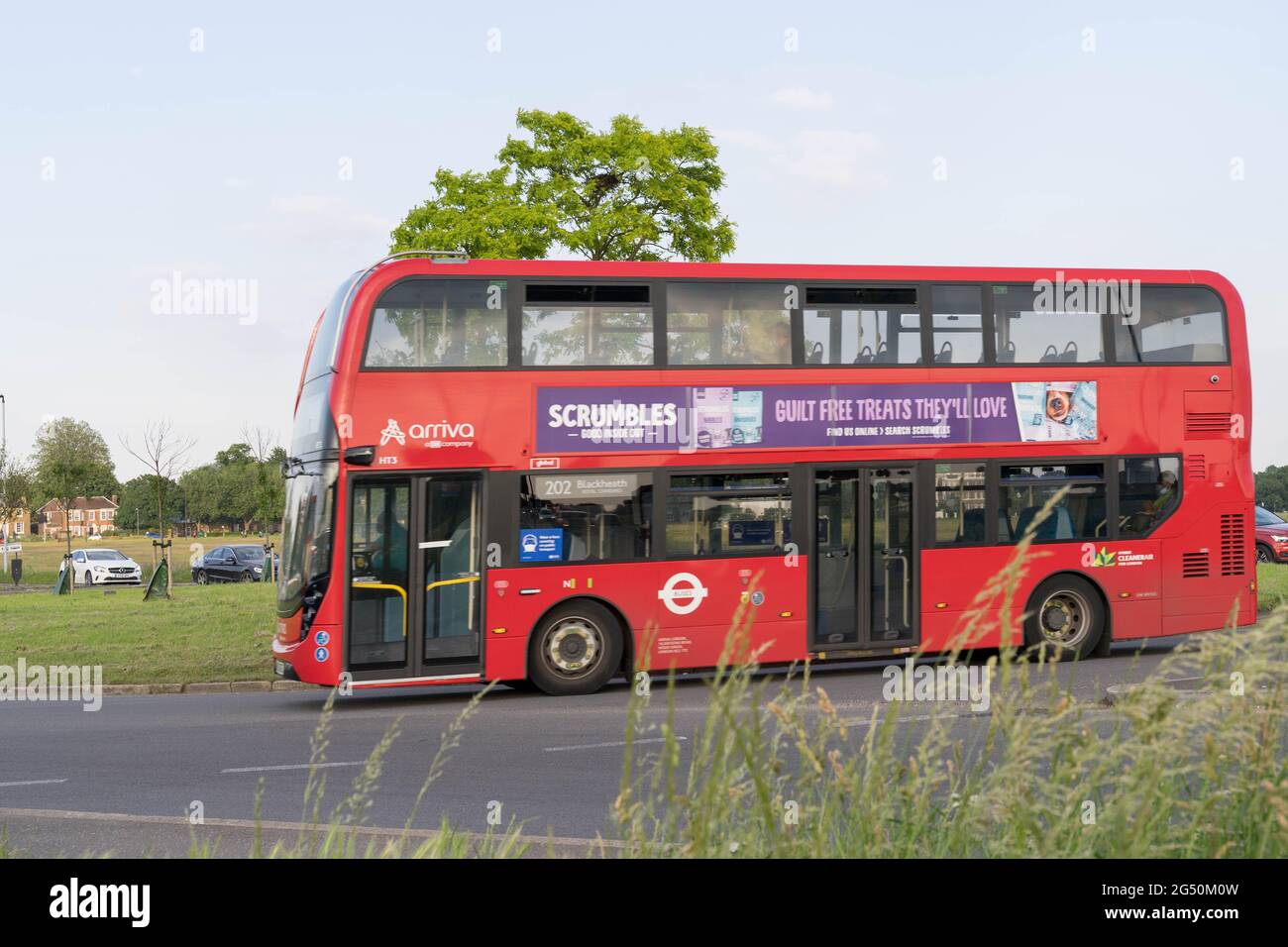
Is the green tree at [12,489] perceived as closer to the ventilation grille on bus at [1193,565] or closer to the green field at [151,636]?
the green field at [151,636]

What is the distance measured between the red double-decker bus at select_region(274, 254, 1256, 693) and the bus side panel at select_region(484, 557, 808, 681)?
0.03m

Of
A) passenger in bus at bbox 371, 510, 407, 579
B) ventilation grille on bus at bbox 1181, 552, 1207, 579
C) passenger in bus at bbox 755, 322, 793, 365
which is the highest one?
passenger in bus at bbox 755, 322, 793, 365

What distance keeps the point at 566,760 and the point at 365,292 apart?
17.6ft

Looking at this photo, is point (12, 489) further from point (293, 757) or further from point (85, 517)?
point (85, 517)

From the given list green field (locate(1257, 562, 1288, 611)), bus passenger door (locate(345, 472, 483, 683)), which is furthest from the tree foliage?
bus passenger door (locate(345, 472, 483, 683))

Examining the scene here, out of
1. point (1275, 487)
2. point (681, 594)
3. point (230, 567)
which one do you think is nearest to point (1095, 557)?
point (681, 594)

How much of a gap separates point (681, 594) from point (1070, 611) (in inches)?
180

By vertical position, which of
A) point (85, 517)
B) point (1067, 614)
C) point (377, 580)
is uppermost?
point (85, 517)

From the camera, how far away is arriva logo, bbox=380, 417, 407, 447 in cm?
1229

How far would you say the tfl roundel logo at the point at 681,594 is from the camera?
13.0 m

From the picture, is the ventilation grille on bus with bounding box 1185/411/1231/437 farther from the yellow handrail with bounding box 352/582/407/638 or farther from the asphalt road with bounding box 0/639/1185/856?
the yellow handrail with bounding box 352/582/407/638

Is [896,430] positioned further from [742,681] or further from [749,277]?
[742,681]

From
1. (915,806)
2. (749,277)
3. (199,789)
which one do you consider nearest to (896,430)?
(749,277)

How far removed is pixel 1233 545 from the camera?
1478 centimetres
